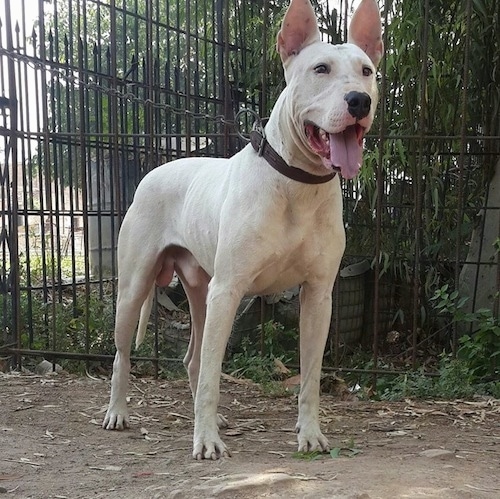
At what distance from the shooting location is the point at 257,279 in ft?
10.6

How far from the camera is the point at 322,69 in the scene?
9.60 feet

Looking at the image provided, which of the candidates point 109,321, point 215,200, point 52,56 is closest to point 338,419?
point 215,200

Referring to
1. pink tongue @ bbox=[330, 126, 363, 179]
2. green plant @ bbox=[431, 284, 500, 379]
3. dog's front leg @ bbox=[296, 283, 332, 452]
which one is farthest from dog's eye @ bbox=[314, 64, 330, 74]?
green plant @ bbox=[431, 284, 500, 379]

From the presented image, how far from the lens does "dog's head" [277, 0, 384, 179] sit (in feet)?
9.16

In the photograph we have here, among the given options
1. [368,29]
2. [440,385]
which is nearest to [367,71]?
[368,29]

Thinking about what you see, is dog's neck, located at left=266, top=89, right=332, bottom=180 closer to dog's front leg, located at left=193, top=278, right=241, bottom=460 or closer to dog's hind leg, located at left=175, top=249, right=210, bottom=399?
dog's front leg, located at left=193, top=278, right=241, bottom=460

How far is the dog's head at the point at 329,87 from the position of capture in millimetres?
2791

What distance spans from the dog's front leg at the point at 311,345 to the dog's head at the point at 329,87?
2.27 ft

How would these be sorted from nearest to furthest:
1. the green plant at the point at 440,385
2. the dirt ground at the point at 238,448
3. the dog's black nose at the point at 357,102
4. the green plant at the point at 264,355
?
the dirt ground at the point at 238,448, the dog's black nose at the point at 357,102, the green plant at the point at 440,385, the green plant at the point at 264,355

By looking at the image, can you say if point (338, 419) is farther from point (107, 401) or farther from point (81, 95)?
point (81, 95)

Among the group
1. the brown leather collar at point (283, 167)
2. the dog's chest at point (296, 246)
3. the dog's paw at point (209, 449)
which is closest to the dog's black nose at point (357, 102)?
the brown leather collar at point (283, 167)

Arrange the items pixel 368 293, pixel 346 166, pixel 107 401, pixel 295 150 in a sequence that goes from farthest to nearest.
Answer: pixel 368 293, pixel 107 401, pixel 295 150, pixel 346 166

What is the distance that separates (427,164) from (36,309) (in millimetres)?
3532

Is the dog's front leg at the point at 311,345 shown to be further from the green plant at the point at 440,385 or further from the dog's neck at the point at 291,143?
the green plant at the point at 440,385
